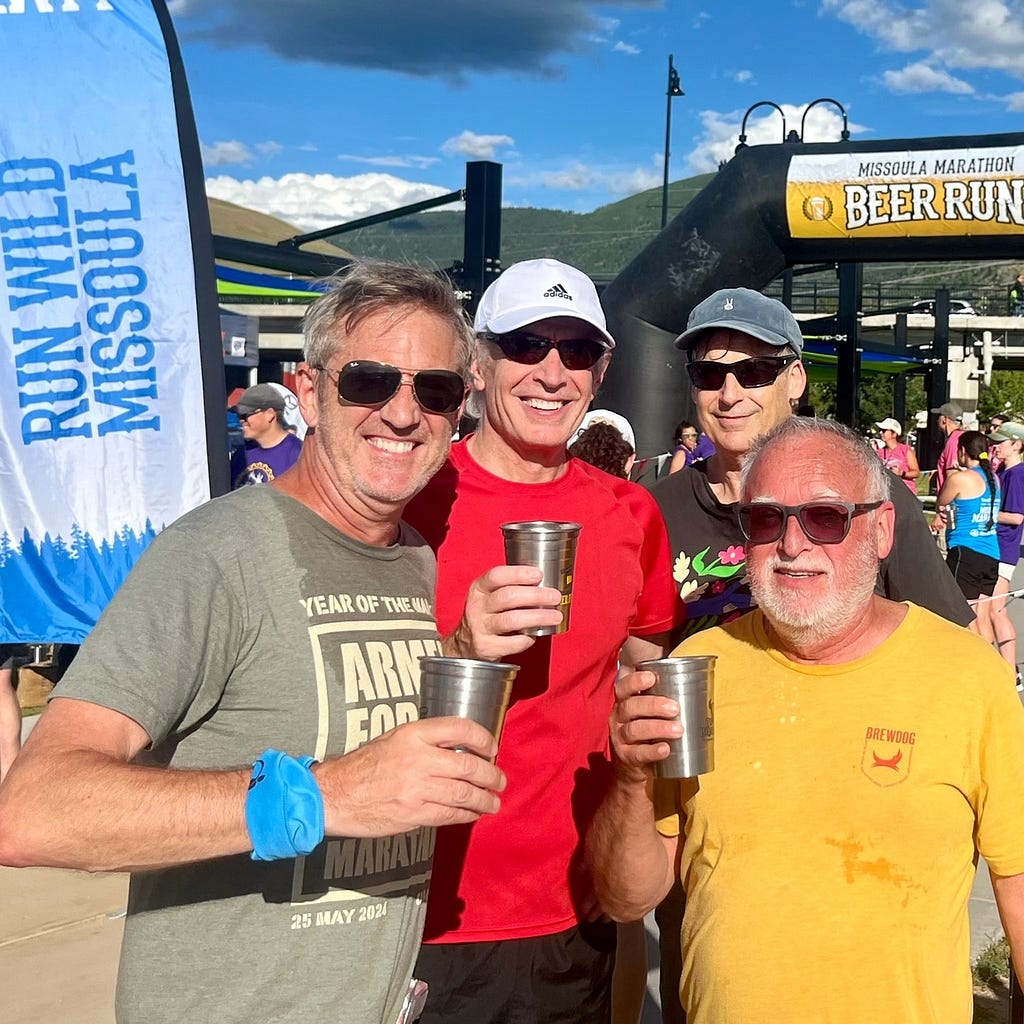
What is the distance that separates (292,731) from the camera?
69.1 inches

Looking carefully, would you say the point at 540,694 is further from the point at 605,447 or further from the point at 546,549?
the point at 605,447

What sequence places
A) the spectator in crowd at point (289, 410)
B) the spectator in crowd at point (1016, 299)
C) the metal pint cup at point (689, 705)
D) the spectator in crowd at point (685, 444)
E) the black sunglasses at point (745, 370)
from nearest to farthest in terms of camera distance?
the metal pint cup at point (689, 705), the black sunglasses at point (745, 370), the spectator in crowd at point (289, 410), the spectator in crowd at point (685, 444), the spectator in crowd at point (1016, 299)

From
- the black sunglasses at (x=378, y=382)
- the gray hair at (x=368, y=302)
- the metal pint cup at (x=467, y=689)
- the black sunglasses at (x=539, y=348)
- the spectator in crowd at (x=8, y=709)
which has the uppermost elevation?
the gray hair at (x=368, y=302)

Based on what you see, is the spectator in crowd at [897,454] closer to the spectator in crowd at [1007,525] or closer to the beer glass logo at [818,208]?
the spectator in crowd at [1007,525]

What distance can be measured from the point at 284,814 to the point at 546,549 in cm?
82

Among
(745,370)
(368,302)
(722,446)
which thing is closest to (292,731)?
(368,302)

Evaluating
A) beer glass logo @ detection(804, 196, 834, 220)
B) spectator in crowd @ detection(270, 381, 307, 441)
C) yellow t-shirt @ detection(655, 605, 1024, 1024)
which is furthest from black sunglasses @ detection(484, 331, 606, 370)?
beer glass logo @ detection(804, 196, 834, 220)

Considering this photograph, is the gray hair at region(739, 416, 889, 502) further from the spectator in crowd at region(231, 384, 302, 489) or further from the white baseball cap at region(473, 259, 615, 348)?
the spectator in crowd at region(231, 384, 302, 489)

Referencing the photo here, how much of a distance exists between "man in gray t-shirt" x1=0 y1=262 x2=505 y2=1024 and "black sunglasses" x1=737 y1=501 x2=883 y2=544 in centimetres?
65

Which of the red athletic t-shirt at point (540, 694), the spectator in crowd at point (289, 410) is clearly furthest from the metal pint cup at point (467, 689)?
the spectator in crowd at point (289, 410)

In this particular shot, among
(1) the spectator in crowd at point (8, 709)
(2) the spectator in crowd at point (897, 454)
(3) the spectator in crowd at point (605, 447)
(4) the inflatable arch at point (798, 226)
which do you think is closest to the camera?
(3) the spectator in crowd at point (605, 447)

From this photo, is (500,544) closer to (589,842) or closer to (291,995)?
(589,842)

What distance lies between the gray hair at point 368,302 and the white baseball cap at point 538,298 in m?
0.51

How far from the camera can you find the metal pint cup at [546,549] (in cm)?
210
